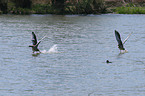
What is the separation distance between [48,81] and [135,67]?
216 inches

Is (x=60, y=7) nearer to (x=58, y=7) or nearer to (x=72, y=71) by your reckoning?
(x=58, y=7)

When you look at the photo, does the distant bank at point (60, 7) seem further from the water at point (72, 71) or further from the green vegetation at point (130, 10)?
the water at point (72, 71)

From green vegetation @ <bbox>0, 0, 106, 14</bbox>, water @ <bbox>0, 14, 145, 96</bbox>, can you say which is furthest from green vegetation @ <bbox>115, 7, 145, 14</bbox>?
water @ <bbox>0, 14, 145, 96</bbox>

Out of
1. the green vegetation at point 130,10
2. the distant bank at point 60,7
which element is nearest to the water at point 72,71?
the distant bank at point 60,7

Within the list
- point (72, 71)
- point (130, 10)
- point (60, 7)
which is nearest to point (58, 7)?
point (60, 7)

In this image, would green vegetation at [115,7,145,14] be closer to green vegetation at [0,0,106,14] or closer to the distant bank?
the distant bank

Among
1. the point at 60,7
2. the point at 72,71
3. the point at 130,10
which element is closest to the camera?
the point at 72,71

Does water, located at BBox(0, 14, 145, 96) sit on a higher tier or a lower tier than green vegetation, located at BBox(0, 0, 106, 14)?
lower

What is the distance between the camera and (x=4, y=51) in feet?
94.7

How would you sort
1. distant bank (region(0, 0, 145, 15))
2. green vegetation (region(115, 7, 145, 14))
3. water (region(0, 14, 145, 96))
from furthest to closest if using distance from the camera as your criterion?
green vegetation (region(115, 7, 145, 14))
distant bank (region(0, 0, 145, 15))
water (region(0, 14, 145, 96))

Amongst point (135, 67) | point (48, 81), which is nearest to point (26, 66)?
point (48, 81)

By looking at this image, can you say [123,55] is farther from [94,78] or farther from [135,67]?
[94,78]

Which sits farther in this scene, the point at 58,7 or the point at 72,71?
the point at 58,7

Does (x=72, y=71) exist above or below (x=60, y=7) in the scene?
below
